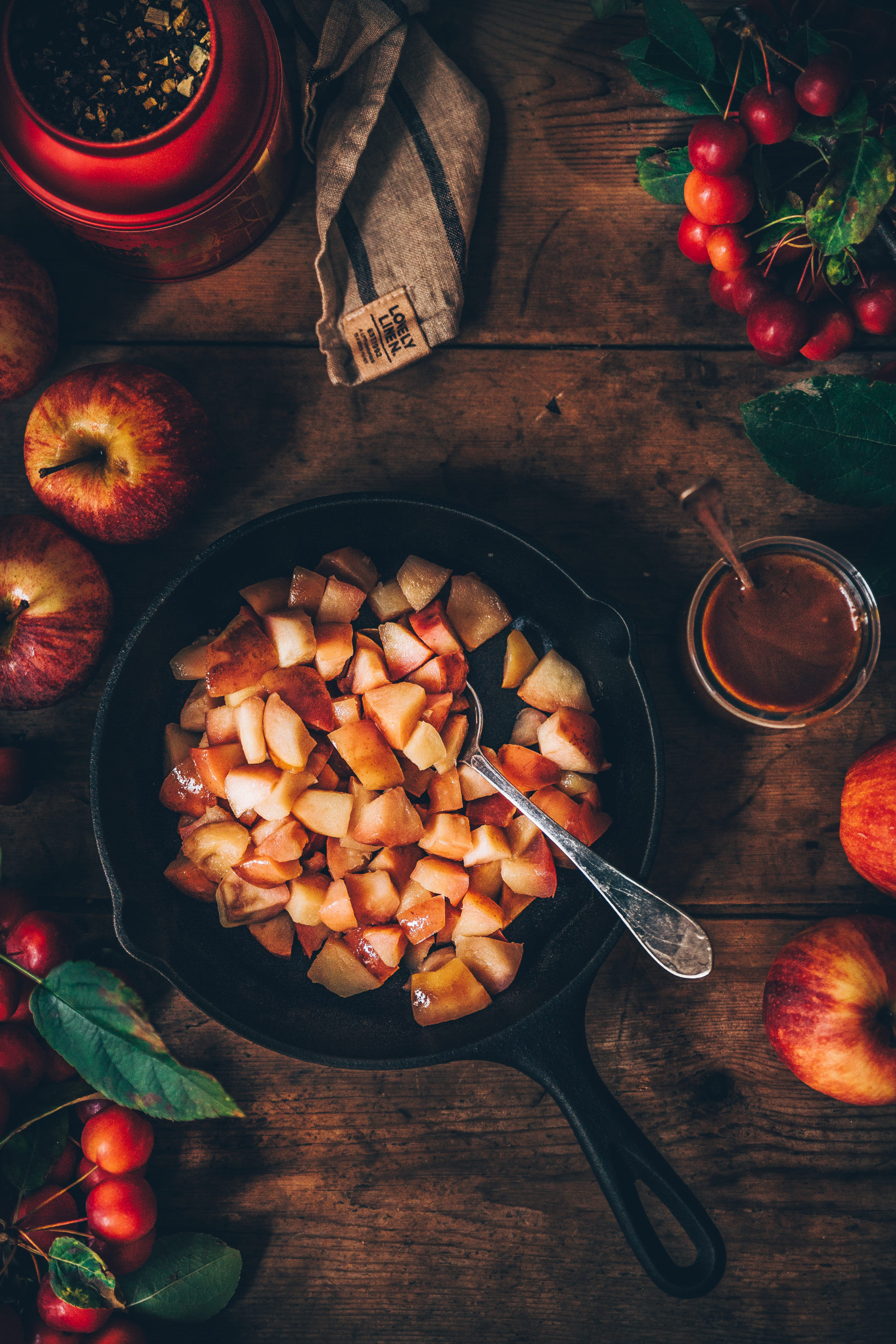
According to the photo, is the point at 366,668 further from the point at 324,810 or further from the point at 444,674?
the point at 324,810

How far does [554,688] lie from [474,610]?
17 cm

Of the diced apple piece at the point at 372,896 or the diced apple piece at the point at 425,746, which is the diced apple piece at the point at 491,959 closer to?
the diced apple piece at the point at 372,896

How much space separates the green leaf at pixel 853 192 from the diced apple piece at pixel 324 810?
40.1 inches

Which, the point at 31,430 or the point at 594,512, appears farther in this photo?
the point at 594,512

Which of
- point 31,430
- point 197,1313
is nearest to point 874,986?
point 197,1313

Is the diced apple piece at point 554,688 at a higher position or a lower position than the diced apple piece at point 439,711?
lower

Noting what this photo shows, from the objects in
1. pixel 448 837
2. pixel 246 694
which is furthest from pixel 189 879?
pixel 448 837

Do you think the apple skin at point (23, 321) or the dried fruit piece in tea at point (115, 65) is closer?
the dried fruit piece in tea at point (115, 65)

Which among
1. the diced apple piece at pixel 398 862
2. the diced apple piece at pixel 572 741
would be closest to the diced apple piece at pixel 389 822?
the diced apple piece at pixel 398 862

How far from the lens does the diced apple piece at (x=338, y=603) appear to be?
1.27 metres

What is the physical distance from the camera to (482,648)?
52.4 inches

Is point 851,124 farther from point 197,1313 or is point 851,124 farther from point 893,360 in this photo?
point 197,1313

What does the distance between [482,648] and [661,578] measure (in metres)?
0.31

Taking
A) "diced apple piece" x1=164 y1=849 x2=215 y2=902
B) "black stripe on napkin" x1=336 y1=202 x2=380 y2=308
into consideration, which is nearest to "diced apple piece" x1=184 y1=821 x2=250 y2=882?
"diced apple piece" x1=164 y1=849 x2=215 y2=902
